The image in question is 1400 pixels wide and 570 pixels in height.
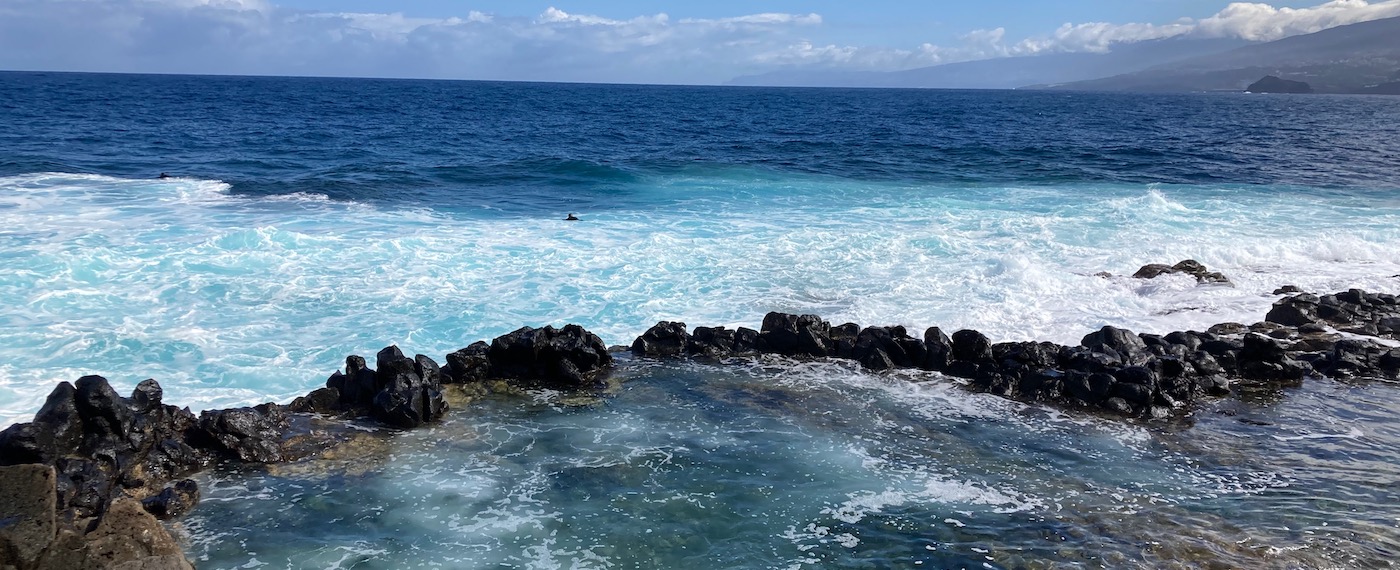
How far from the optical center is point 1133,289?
20.2 meters

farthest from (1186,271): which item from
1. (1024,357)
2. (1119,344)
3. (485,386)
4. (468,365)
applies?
(468,365)

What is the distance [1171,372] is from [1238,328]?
439 centimetres

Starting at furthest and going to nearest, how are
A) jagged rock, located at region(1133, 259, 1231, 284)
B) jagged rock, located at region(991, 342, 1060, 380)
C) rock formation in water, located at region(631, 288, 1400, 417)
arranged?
jagged rock, located at region(1133, 259, 1231, 284)
jagged rock, located at region(991, 342, 1060, 380)
rock formation in water, located at region(631, 288, 1400, 417)

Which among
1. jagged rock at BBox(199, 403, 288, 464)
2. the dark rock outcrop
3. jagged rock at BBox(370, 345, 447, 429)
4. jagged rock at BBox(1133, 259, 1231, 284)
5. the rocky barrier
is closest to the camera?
the rocky barrier

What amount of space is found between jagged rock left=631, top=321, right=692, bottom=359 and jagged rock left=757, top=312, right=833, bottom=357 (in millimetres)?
1294

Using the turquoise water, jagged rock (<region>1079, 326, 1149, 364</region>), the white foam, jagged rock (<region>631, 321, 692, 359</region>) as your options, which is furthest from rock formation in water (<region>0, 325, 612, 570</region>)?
jagged rock (<region>1079, 326, 1149, 364</region>)

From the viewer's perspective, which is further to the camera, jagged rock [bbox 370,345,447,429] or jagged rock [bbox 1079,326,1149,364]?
jagged rock [bbox 1079,326,1149,364]

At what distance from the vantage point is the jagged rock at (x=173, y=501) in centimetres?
951

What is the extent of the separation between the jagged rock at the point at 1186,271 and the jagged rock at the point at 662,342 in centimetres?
1167

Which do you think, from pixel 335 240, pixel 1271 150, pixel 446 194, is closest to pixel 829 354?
pixel 335 240

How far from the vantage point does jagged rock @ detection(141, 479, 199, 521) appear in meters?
9.51

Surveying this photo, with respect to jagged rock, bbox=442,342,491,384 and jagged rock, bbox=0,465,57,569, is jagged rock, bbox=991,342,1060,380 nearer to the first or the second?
jagged rock, bbox=442,342,491,384

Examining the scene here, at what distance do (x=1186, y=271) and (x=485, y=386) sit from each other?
16.3 meters

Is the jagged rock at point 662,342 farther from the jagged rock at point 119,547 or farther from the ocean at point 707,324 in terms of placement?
the jagged rock at point 119,547
